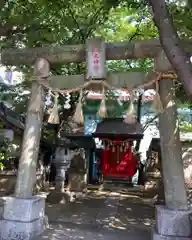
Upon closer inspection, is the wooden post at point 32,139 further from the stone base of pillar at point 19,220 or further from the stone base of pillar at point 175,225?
the stone base of pillar at point 175,225

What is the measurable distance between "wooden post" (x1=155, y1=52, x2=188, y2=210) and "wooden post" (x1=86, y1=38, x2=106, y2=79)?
108cm

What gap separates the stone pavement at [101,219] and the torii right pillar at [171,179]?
1161mm

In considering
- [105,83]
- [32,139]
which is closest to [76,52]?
[105,83]

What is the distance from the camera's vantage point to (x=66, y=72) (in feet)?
39.3

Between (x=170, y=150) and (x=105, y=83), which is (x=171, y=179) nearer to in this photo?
(x=170, y=150)

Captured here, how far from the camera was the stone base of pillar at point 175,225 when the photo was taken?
513 cm

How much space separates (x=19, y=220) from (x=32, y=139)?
154 cm

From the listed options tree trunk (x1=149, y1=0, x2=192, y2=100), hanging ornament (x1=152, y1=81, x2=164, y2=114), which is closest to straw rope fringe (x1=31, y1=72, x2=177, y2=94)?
hanging ornament (x1=152, y1=81, x2=164, y2=114)

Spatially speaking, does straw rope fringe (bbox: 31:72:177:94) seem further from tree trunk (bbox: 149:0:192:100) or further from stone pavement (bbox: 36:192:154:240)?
stone pavement (bbox: 36:192:154:240)

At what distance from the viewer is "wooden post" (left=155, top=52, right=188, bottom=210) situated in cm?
532

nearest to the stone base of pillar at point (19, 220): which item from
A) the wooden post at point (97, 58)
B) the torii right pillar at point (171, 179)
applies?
the torii right pillar at point (171, 179)

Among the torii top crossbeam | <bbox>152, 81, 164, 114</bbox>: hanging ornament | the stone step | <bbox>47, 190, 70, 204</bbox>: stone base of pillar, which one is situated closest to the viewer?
<bbox>152, 81, 164, 114</bbox>: hanging ornament

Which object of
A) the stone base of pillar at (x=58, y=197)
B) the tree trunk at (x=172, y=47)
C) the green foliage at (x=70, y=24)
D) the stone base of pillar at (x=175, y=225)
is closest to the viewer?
the tree trunk at (x=172, y=47)

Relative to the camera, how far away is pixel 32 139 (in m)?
6.09
